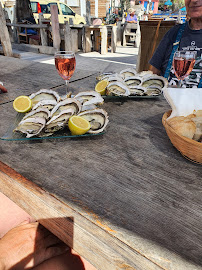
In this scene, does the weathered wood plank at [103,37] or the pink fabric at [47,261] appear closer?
the pink fabric at [47,261]

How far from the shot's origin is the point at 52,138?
2.81 ft

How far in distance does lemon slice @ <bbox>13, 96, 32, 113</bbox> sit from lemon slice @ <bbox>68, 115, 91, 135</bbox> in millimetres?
287

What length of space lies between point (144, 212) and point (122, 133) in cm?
46

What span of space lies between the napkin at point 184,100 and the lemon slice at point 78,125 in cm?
36

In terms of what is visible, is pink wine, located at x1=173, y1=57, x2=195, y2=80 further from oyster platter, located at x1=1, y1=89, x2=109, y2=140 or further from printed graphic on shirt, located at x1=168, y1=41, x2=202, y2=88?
printed graphic on shirt, located at x1=168, y1=41, x2=202, y2=88

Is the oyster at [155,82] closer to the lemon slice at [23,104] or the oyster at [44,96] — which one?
the oyster at [44,96]

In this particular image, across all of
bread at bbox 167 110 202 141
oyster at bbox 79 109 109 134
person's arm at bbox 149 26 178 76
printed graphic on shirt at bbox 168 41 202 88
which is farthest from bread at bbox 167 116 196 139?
person's arm at bbox 149 26 178 76

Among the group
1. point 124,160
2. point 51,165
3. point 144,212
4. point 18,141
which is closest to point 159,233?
point 144,212

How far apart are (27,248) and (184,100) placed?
1.03m

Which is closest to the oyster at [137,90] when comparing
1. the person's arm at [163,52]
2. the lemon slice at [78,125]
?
the lemon slice at [78,125]

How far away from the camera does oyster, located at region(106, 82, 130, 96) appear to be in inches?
47.2

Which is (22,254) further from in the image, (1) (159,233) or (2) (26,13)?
(2) (26,13)

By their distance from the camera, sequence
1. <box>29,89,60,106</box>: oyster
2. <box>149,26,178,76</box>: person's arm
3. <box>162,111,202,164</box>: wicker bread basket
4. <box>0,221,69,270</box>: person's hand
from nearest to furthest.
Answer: <box>162,111,202,164</box>: wicker bread basket < <box>0,221,69,270</box>: person's hand < <box>29,89,60,106</box>: oyster < <box>149,26,178,76</box>: person's arm

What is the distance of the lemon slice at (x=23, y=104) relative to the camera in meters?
0.97
